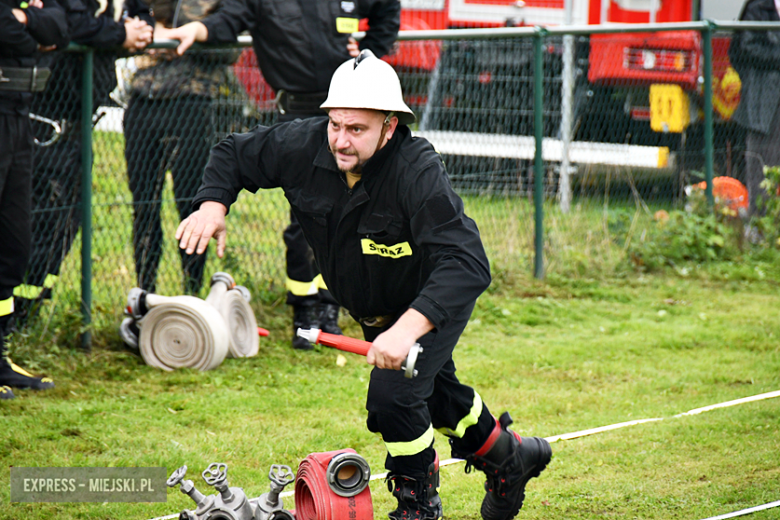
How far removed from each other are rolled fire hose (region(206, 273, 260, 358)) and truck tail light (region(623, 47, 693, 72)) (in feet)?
18.5

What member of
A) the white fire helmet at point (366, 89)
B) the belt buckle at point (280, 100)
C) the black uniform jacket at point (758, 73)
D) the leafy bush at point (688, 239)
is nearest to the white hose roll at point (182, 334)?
the belt buckle at point (280, 100)

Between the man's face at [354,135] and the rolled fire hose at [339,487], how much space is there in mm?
1122

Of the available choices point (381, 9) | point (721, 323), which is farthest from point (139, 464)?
point (721, 323)

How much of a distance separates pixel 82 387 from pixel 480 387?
94.6 inches

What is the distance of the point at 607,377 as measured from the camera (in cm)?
605

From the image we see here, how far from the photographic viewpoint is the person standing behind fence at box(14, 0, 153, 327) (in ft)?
18.9

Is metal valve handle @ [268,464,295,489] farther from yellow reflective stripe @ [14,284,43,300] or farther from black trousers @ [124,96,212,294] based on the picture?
black trousers @ [124,96,212,294]

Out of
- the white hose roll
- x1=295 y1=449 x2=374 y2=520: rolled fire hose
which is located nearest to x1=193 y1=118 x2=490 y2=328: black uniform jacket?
x1=295 y1=449 x2=374 y2=520: rolled fire hose

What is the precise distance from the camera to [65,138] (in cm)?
592

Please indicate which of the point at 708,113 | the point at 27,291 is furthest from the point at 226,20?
the point at 708,113

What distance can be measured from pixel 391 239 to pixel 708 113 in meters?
6.58

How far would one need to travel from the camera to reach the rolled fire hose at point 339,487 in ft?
11.4

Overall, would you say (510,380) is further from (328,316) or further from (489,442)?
(489,442)

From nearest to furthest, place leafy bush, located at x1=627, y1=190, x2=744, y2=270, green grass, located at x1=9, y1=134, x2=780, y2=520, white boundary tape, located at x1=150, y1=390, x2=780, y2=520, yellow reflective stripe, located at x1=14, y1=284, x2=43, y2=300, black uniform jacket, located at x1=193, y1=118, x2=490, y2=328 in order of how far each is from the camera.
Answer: black uniform jacket, located at x1=193, y1=118, x2=490, y2=328, white boundary tape, located at x1=150, y1=390, x2=780, y2=520, green grass, located at x1=9, y1=134, x2=780, y2=520, yellow reflective stripe, located at x1=14, y1=284, x2=43, y2=300, leafy bush, located at x1=627, y1=190, x2=744, y2=270
